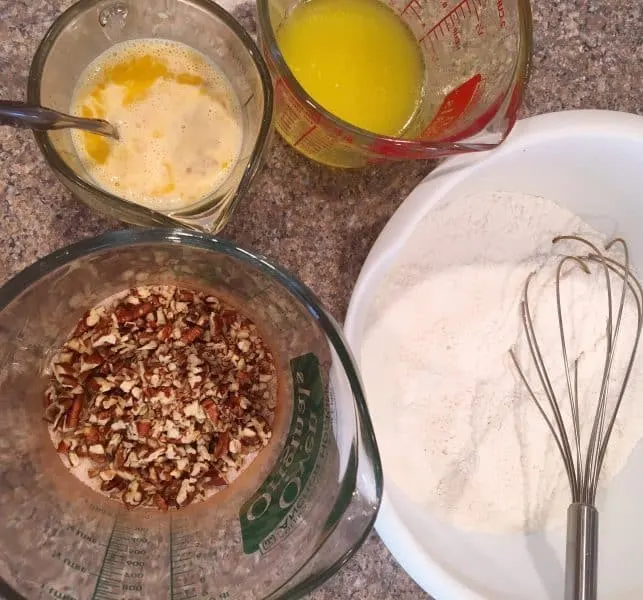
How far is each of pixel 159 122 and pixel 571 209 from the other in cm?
40

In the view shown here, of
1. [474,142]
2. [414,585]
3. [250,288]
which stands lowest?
[414,585]

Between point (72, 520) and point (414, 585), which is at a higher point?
point (72, 520)

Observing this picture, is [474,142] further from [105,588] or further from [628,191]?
[105,588]

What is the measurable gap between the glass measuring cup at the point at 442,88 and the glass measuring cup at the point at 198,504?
0.13m

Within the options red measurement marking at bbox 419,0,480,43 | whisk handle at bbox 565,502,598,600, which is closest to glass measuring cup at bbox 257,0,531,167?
red measurement marking at bbox 419,0,480,43

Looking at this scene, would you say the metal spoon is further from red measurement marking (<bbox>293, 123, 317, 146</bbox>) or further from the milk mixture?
red measurement marking (<bbox>293, 123, 317, 146</bbox>)

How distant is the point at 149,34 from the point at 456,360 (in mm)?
402

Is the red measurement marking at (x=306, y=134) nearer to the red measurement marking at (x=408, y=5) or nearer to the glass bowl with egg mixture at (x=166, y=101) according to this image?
the glass bowl with egg mixture at (x=166, y=101)

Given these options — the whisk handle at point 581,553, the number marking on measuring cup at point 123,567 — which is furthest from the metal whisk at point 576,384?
the number marking on measuring cup at point 123,567

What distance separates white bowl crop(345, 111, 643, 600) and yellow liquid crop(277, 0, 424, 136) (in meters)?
0.07

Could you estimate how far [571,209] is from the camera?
771mm

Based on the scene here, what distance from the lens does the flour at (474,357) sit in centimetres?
73

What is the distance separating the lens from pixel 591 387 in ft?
2.60

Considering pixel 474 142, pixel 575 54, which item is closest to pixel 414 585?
pixel 474 142
